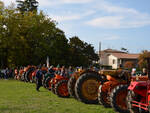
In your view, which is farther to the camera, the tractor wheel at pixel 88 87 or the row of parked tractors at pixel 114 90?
the tractor wheel at pixel 88 87

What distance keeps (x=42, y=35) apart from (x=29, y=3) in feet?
61.2

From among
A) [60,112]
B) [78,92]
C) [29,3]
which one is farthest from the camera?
[29,3]

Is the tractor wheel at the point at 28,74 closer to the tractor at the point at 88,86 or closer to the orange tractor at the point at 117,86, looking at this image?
the tractor at the point at 88,86

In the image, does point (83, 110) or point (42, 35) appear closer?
point (83, 110)

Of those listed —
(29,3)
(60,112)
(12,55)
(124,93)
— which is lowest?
(60,112)

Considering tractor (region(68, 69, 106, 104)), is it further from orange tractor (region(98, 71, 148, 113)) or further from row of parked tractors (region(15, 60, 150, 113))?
orange tractor (region(98, 71, 148, 113))

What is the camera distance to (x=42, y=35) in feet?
159

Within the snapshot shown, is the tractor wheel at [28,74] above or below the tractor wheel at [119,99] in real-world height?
above

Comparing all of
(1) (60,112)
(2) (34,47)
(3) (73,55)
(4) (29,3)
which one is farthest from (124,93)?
(4) (29,3)

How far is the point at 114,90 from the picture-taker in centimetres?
1022

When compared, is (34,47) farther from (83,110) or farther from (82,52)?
(83,110)

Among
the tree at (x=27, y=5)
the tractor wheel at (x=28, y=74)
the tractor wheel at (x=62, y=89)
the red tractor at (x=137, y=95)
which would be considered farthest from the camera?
the tree at (x=27, y=5)

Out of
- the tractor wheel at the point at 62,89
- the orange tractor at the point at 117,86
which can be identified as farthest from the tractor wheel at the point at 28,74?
the orange tractor at the point at 117,86

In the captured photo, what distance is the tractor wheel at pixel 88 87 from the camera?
488 inches
